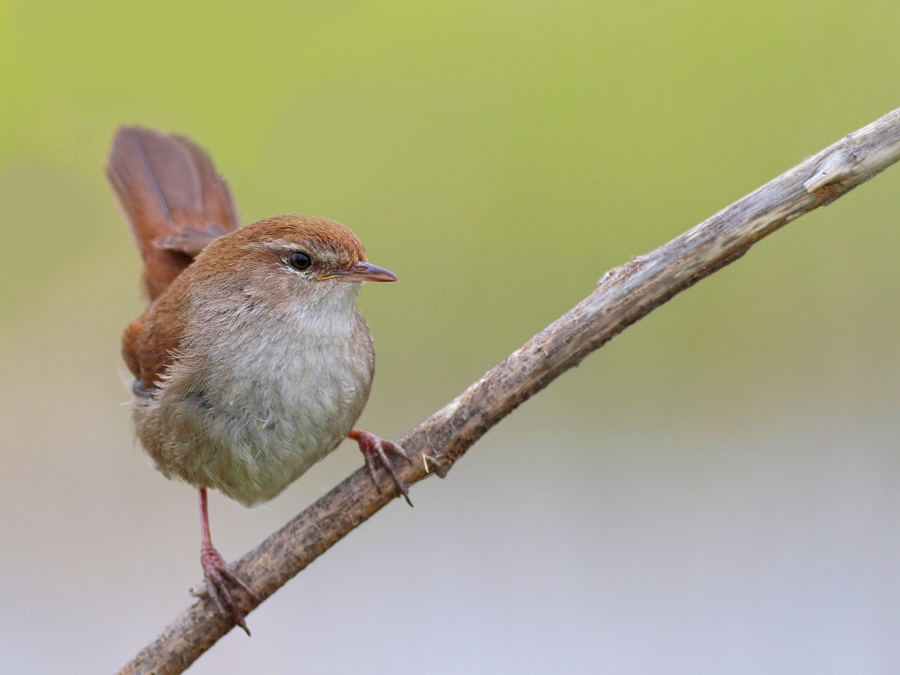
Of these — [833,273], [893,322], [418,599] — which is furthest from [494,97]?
[418,599]

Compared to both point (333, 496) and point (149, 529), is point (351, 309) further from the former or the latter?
point (149, 529)

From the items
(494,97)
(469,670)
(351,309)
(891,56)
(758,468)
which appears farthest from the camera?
(494,97)

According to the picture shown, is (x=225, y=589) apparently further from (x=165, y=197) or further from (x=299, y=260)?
(x=165, y=197)

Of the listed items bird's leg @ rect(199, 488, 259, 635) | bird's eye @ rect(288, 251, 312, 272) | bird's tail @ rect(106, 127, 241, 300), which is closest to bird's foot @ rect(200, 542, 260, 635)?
bird's leg @ rect(199, 488, 259, 635)

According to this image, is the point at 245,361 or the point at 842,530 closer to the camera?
the point at 245,361

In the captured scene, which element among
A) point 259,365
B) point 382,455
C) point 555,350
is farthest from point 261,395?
point 555,350

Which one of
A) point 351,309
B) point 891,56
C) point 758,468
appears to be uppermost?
point 351,309

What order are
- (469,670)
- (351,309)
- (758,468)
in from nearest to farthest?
(351,309)
(469,670)
(758,468)

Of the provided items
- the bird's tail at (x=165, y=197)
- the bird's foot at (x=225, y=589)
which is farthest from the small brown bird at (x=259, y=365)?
the bird's tail at (x=165, y=197)
